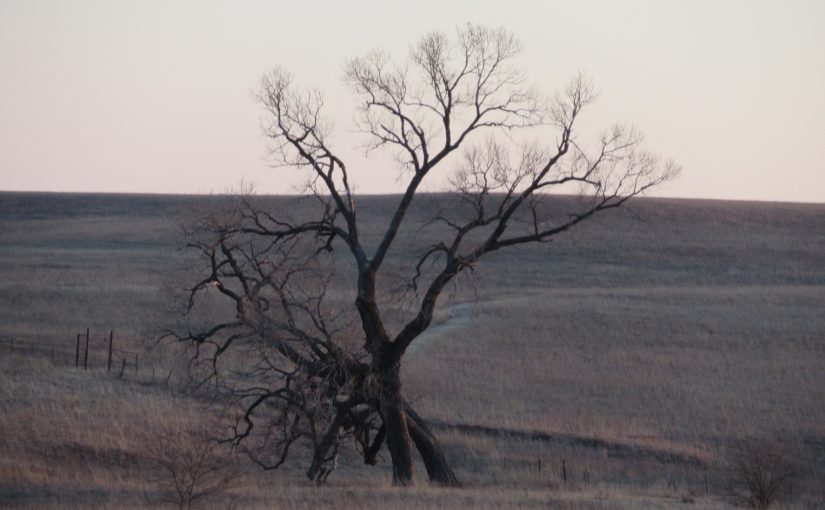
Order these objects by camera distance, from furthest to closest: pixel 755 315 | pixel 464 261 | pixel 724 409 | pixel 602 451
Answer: pixel 755 315 < pixel 724 409 < pixel 602 451 < pixel 464 261

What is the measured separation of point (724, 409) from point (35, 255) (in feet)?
143

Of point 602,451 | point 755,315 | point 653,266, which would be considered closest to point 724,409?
point 602,451

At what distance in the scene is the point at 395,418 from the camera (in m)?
18.0

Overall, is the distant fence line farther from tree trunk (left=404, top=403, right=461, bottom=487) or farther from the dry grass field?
tree trunk (left=404, top=403, right=461, bottom=487)

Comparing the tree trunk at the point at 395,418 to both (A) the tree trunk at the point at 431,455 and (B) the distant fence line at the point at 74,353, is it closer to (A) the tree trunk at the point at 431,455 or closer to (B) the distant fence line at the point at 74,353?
(A) the tree trunk at the point at 431,455

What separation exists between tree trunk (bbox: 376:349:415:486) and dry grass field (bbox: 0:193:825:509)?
20.3 inches

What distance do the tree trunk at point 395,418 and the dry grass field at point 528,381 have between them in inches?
20.3

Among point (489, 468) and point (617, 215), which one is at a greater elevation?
point (617, 215)

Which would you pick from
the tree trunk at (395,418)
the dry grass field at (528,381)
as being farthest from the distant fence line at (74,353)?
the tree trunk at (395,418)

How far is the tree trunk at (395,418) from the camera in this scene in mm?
17828

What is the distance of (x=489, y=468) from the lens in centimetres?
2570

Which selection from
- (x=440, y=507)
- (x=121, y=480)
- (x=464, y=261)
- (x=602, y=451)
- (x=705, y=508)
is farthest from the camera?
(x=602, y=451)

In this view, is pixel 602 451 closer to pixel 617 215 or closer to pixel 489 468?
pixel 489 468

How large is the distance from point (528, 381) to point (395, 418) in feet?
57.9
